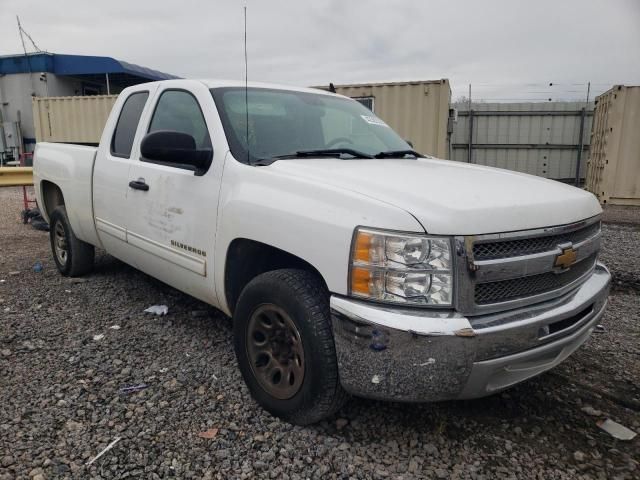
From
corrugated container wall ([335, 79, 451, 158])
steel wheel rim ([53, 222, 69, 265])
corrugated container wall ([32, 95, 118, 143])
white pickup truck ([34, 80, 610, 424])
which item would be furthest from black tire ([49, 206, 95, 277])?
corrugated container wall ([32, 95, 118, 143])

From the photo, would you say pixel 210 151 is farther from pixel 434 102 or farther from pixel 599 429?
pixel 434 102

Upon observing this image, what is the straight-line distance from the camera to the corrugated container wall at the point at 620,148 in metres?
9.52

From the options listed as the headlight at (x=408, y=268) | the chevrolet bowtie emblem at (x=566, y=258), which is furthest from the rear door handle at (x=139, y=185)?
the chevrolet bowtie emblem at (x=566, y=258)

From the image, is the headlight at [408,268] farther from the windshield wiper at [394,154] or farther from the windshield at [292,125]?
the windshield wiper at [394,154]

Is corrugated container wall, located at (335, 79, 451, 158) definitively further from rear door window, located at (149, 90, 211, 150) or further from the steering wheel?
rear door window, located at (149, 90, 211, 150)

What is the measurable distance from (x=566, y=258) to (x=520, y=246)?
33 centimetres

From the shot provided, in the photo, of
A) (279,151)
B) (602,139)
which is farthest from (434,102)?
(279,151)

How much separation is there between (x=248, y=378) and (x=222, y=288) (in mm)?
535

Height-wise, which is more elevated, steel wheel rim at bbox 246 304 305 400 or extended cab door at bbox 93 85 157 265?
extended cab door at bbox 93 85 157 265

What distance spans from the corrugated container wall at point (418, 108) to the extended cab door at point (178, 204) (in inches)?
301

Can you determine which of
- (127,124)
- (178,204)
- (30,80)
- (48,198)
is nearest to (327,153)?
(178,204)

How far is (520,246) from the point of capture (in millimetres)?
2242

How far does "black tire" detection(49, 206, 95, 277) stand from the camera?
4.96m

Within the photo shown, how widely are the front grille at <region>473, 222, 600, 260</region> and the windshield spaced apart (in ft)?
4.37
